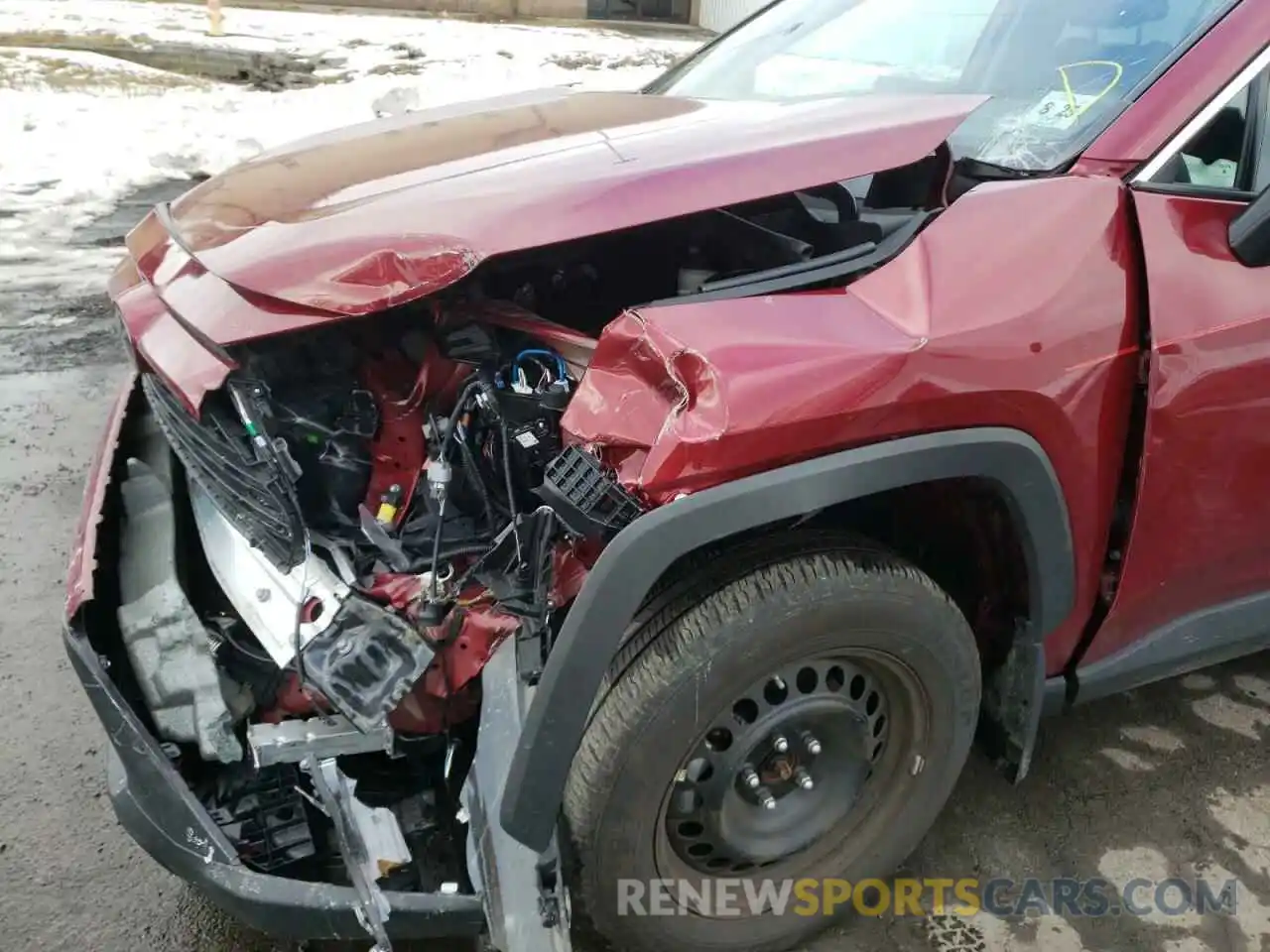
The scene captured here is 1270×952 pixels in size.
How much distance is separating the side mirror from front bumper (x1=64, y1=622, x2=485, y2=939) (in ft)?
6.23

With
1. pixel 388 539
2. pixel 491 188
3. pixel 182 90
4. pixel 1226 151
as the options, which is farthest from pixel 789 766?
pixel 182 90

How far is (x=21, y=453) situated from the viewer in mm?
3906

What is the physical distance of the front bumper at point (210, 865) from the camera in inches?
65.7

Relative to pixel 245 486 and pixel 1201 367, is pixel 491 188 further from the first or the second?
pixel 1201 367

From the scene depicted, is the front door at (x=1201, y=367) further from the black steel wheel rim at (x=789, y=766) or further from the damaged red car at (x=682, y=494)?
the black steel wheel rim at (x=789, y=766)

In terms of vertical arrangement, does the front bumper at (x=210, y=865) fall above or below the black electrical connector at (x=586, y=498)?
below

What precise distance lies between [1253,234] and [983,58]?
36.4 inches

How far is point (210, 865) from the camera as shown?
170 cm

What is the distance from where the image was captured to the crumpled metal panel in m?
1.90

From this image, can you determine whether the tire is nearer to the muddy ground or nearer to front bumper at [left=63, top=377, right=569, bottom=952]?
front bumper at [left=63, top=377, right=569, bottom=952]

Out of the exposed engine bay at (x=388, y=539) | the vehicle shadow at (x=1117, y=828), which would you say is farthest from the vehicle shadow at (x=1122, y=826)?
the exposed engine bay at (x=388, y=539)

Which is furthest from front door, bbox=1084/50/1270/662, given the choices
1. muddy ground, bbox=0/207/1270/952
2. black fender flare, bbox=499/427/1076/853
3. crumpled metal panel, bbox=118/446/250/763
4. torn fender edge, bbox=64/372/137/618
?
torn fender edge, bbox=64/372/137/618

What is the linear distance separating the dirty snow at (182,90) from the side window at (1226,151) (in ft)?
19.3

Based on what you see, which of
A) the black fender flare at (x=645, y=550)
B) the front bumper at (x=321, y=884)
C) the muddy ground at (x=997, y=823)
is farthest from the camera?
the muddy ground at (x=997, y=823)
